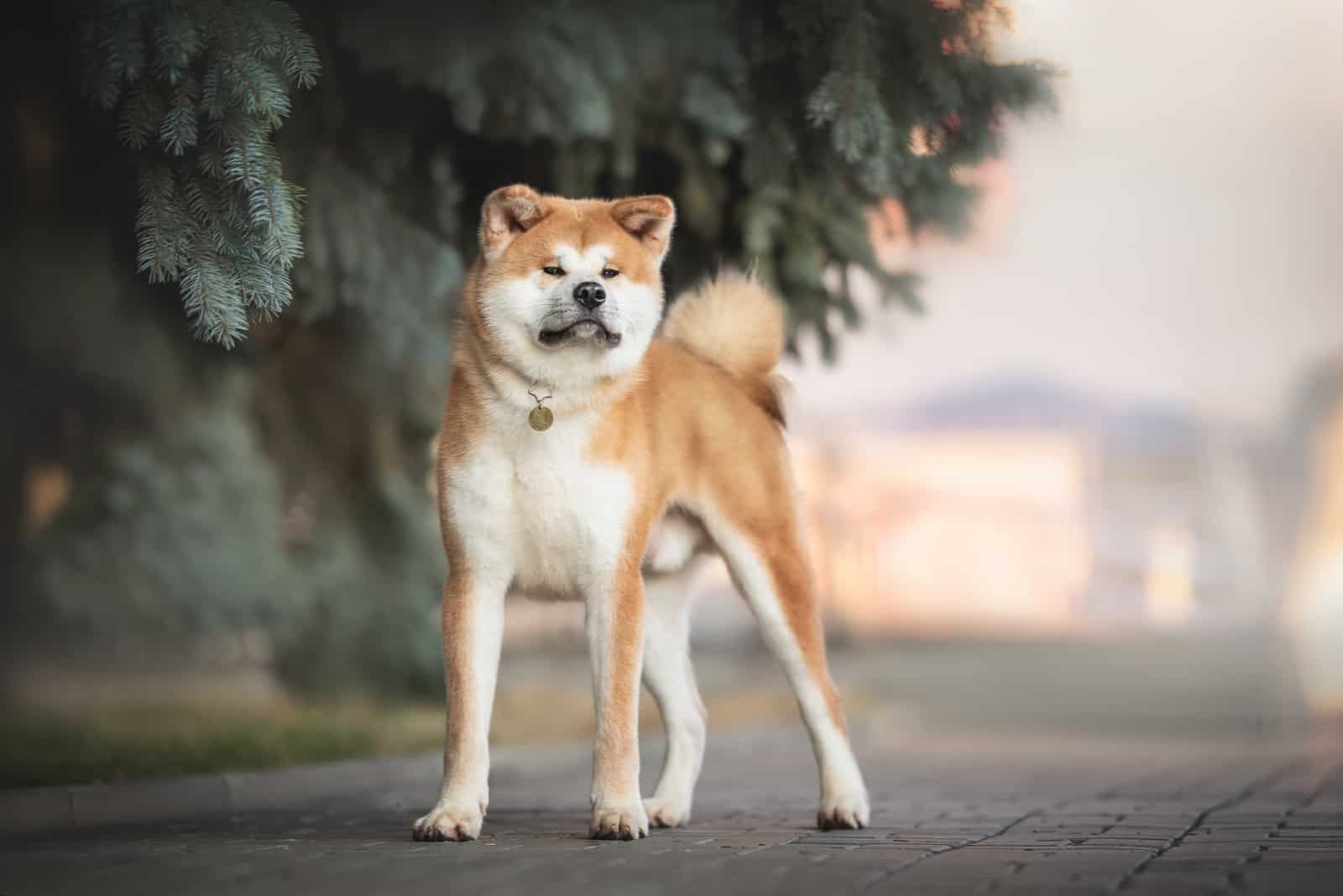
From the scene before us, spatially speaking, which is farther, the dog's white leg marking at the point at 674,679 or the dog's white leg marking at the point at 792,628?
the dog's white leg marking at the point at 674,679

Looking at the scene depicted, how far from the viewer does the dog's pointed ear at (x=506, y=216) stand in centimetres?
492

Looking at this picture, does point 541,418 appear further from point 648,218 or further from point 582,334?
point 648,218

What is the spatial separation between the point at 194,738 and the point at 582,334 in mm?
5347

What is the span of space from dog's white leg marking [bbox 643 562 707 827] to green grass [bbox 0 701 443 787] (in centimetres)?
237

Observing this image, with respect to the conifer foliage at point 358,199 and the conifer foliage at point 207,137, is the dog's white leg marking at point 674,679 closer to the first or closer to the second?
the conifer foliage at point 358,199

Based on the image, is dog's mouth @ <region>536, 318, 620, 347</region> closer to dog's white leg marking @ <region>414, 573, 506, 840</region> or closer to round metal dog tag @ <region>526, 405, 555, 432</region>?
round metal dog tag @ <region>526, 405, 555, 432</region>

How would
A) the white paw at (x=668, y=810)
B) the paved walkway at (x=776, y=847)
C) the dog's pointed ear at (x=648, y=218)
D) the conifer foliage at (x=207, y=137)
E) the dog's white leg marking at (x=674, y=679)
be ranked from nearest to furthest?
the paved walkway at (x=776, y=847) < the conifer foliage at (x=207, y=137) < the dog's pointed ear at (x=648, y=218) < the white paw at (x=668, y=810) < the dog's white leg marking at (x=674, y=679)

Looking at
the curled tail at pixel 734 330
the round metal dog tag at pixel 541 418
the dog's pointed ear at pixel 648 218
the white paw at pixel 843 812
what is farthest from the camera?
the curled tail at pixel 734 330

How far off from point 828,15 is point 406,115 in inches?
102

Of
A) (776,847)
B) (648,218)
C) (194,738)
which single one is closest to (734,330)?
(648,218)

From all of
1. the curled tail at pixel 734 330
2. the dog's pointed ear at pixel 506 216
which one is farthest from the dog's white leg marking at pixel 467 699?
the curled tail at pixel 734 330

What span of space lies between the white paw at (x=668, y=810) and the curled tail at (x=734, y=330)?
59.2 inches

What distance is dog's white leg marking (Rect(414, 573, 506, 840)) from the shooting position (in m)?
4.77

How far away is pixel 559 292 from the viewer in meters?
4.78
